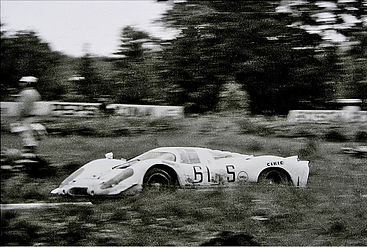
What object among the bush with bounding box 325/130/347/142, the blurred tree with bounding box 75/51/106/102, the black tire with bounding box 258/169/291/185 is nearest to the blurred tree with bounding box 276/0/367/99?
the bush with bounding box 325/130/347/142

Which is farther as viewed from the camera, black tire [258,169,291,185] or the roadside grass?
black tire [258,169,291,185]

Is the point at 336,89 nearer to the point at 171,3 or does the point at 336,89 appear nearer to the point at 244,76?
the point at 244,76

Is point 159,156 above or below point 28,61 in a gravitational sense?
below

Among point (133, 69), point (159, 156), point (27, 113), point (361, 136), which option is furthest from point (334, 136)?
point (27, 113)

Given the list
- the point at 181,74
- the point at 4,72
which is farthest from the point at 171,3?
the point at 4,72

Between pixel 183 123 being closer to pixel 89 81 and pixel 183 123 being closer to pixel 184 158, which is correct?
pixel 184 158

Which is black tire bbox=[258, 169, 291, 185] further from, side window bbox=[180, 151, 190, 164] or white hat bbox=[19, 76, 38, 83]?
white hat bbox=[19, 76, 38, 83]

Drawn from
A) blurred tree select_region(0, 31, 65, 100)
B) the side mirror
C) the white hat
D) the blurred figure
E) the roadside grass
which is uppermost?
blurred tree select_region(0, 31, 65, 100)

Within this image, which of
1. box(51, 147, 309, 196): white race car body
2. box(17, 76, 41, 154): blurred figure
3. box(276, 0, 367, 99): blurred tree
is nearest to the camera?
box(17, 76, 41, 154): blurred figure
